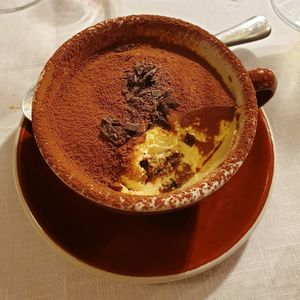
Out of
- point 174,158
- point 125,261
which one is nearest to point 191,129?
point 174,158

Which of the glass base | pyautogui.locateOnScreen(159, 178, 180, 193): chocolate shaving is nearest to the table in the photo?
the glass base

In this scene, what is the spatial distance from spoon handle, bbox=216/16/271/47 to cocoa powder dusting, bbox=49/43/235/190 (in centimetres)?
22

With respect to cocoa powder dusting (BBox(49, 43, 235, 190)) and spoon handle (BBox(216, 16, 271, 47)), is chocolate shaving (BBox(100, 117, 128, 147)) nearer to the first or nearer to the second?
cocoa powder dusting (BBox(49, 43, 235, 190))

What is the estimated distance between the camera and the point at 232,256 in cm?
83

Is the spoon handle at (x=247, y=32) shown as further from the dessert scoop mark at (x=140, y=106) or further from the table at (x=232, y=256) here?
the dessert scoop mark at (x=140, y=106)

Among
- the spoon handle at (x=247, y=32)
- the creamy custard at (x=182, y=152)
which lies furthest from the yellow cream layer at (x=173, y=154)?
the spoon handle at (x=247, y=32)

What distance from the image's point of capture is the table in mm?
797

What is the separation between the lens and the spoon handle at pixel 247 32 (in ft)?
3.50

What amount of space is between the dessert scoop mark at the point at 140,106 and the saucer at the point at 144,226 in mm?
148

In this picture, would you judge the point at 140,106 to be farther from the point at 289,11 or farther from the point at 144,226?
the point at 289,11

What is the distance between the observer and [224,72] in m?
0.86

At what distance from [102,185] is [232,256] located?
0.31 meters

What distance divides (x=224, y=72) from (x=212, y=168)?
0.22 metres

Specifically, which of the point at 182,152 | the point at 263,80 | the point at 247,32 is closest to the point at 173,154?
the point at 182,152
